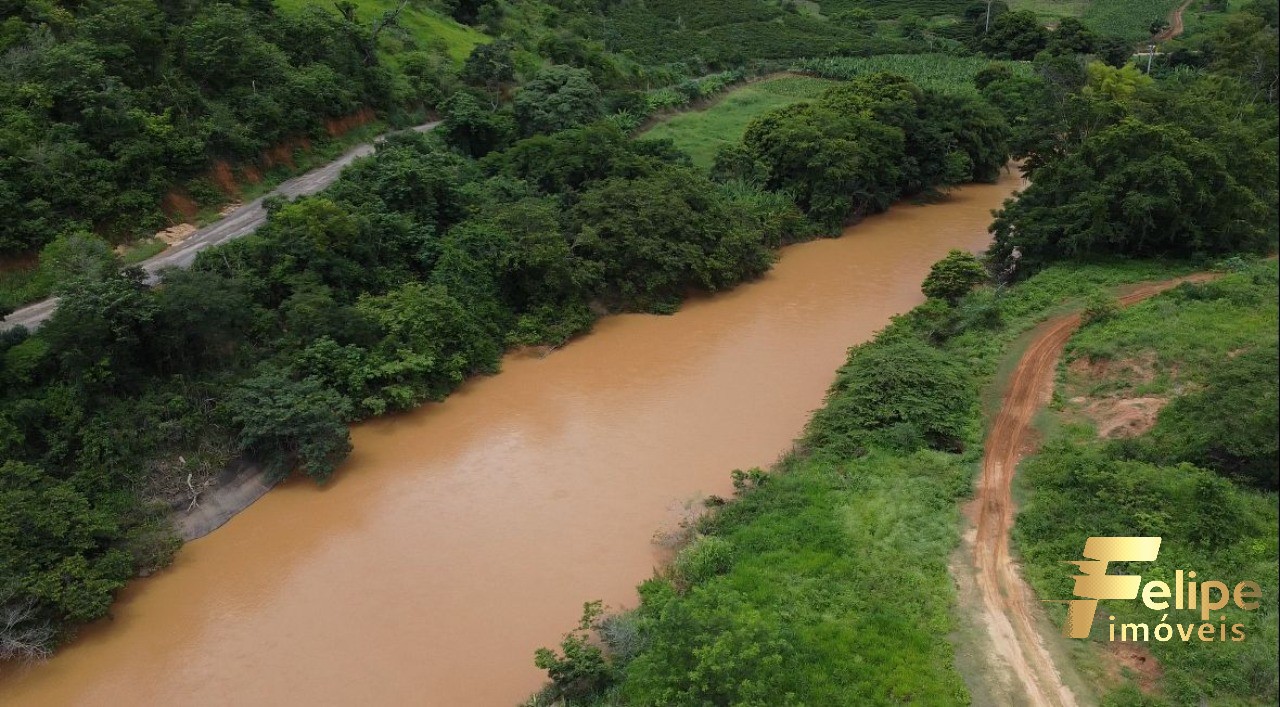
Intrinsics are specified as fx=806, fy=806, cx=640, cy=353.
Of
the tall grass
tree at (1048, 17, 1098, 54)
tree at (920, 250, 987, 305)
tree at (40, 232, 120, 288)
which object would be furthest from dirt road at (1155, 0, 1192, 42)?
tree at (40, 232, 120, 288)

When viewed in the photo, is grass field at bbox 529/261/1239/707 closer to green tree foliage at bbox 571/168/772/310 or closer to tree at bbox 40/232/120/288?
green tree foliage at bbox 571/168/772/310

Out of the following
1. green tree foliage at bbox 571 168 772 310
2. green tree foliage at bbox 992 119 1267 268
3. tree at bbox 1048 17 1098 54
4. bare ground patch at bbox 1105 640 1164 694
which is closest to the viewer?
bare ground patch at bbox 1105 640 1164 694

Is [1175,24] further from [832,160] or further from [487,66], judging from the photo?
[487,66]

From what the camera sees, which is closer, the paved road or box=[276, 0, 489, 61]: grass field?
the paved road

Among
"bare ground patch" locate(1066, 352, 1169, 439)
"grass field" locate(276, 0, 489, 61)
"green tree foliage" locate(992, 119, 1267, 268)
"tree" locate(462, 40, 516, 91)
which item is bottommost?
"bare ground patch" locate(1066, 352, 1169, 439)

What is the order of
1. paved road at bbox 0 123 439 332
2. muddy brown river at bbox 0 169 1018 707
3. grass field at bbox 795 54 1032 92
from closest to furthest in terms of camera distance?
muddy brown river at bbox 0 169 1018 707
paved road at bbox 0 123 439 332
grass field at bbox 795 54 1032 92

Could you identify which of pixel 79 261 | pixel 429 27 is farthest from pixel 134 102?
pixel 429 27

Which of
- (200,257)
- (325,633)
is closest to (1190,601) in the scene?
(325,633)
